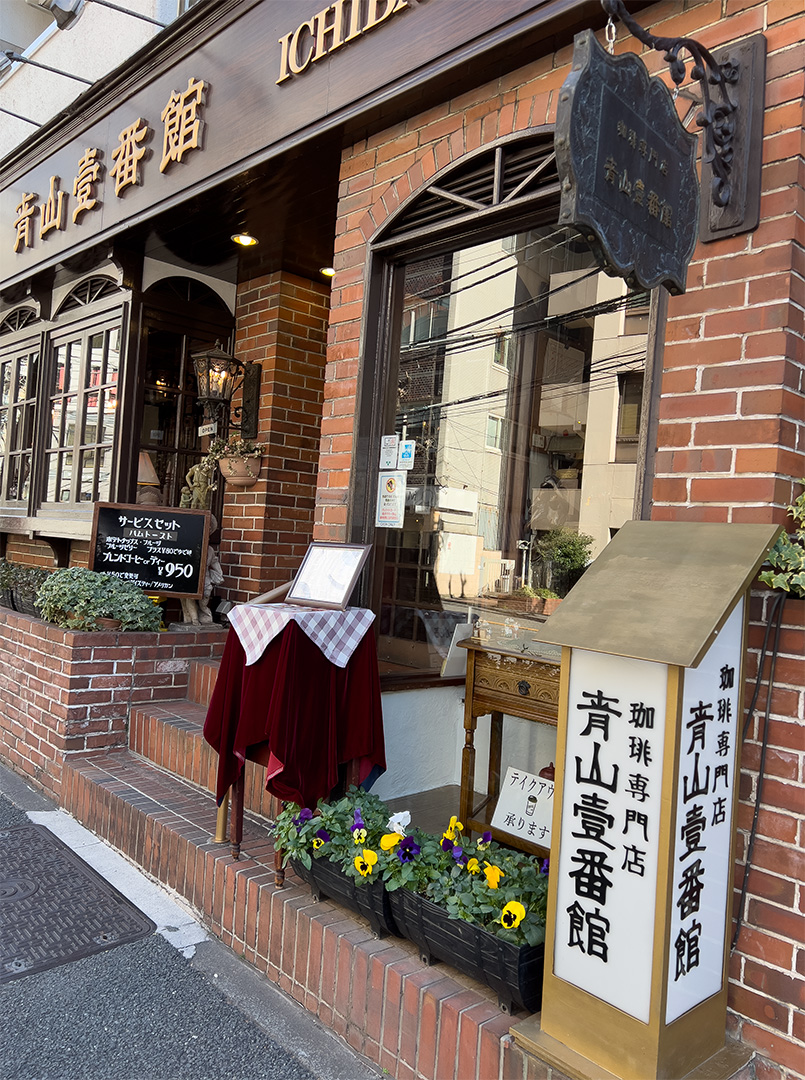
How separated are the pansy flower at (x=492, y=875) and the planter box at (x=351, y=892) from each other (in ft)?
1.30

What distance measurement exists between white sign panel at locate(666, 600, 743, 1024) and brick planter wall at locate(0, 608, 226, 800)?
3.87 m

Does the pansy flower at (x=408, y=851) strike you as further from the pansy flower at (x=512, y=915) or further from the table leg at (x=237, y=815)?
the table leg at (x=237, y=815)

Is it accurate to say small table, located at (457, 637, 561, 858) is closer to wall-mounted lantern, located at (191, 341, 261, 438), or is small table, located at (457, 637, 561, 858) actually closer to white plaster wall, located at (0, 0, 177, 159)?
wall-mounted lantern, located at (191, 341, 261, 438)

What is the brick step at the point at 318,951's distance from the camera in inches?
94.8

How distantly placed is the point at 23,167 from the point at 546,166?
5570 mm

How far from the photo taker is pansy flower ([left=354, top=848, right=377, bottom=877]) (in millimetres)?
2785

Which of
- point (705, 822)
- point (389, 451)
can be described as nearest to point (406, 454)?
point (389, 451)

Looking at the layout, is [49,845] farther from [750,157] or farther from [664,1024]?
[750,157]

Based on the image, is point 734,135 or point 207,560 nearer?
point 734,135

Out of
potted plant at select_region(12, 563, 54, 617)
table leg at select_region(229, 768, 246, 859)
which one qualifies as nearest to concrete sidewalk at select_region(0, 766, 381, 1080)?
table leg at select_region(229, 768, 246, 859)

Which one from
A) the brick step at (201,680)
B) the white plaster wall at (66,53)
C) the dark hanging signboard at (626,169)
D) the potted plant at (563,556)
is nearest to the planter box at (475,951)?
the potted plant at (563,556)

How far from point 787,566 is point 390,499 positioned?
81.4 inches

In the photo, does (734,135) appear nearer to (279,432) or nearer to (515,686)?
(515,686)

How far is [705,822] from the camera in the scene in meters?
2.10
